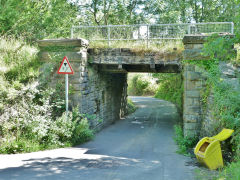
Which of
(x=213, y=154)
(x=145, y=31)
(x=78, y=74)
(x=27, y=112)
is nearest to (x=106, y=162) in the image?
(x=213, y=154)

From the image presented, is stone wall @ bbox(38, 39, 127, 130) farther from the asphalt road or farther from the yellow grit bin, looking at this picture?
the yellow grit bin

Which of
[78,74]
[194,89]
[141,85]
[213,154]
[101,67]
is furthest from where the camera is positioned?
[141,85]

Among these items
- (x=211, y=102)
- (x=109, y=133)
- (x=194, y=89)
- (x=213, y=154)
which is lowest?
(x=109, y=133)

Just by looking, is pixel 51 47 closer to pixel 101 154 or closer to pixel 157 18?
pixel 101 154

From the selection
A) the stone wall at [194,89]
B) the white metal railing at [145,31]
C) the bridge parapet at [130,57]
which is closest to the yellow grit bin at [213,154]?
the stone wall at [194,89]

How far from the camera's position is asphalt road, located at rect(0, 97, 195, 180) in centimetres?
536

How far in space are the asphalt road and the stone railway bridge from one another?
145 cm

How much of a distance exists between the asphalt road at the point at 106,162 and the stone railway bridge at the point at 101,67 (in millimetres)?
1446

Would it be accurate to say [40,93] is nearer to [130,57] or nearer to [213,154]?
[130,57]

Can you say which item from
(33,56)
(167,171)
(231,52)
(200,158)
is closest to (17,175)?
(167,171)

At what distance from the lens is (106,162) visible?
644 centimetres

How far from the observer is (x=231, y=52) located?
8.20 meters

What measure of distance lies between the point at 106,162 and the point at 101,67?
5.66 m

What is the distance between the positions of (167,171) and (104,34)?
23.1 ft
